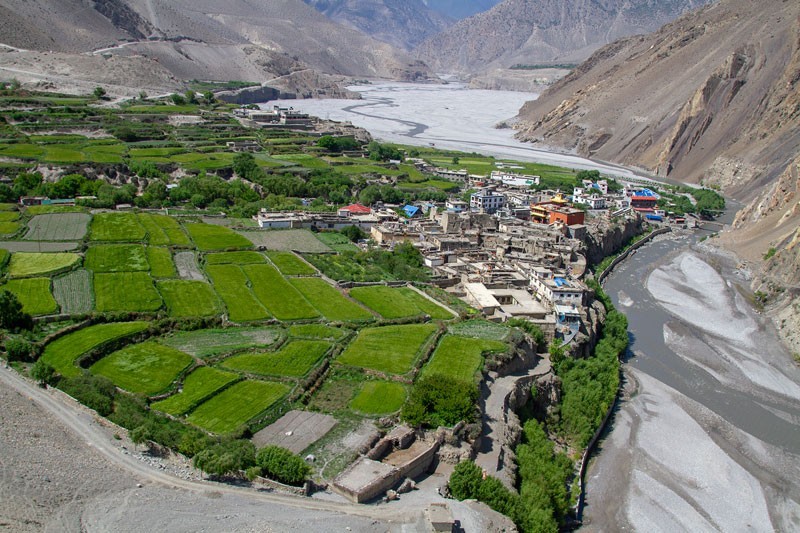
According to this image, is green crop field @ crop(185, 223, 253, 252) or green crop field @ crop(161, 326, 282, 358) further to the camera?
green crop field @ crop(185, 223, 253, 252)

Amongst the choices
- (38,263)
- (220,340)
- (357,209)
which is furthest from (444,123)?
(220,340)

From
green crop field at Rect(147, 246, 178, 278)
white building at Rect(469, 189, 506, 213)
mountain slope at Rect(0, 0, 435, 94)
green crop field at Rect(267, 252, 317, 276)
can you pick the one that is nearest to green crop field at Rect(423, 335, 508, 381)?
green crop field at Rect(267, 252, 317, 276)

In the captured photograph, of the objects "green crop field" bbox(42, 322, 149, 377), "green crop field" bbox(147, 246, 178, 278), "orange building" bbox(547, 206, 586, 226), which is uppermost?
"orange building" bbox(547, 206, 586, 226)

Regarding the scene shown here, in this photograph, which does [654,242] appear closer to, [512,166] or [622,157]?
[512,166]

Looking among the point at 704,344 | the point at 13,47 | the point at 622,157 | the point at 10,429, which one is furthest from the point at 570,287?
the point at 13,47

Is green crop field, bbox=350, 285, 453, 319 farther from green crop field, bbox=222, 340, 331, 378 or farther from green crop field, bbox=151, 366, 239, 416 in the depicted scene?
green crop field, bbox=151, 366, 239, 416

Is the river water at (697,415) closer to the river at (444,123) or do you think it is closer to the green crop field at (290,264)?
the green crop field at (290,264)
